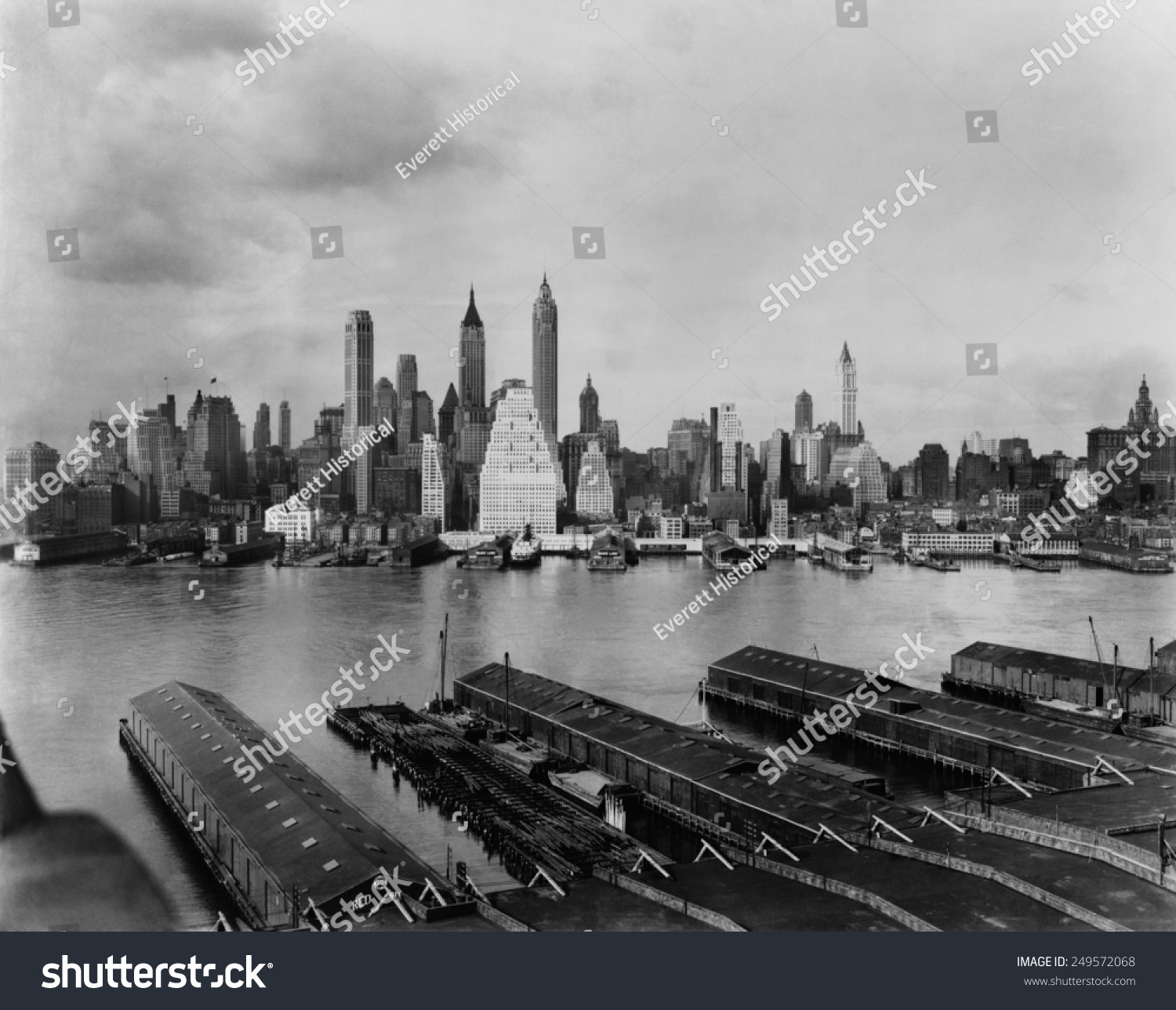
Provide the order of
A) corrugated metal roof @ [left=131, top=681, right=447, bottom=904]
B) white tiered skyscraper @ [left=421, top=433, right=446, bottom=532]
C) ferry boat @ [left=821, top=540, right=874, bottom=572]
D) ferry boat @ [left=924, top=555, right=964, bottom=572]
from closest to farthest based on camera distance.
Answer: corrugated metal roof @ [left=131, top=681, right=447, bottom=904] < ferry boat @ [left=821, top=540, right=874, bottom=572] < ferry boat @ [left=924, top=555, right=964, bottom=572] < white tiered skyscraper @ [left=421, top=433, right=446, bottom=532]

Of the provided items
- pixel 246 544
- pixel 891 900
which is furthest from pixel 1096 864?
pixel 246 544

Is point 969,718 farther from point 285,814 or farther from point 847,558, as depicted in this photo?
point 847,558

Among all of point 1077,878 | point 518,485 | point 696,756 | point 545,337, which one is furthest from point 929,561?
point 1077,878

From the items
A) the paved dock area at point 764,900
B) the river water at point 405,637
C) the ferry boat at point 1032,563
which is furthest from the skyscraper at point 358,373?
the ferry boat at point 1032,563

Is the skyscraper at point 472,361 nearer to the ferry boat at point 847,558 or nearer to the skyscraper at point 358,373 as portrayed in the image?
the skyscraper at point 358,373

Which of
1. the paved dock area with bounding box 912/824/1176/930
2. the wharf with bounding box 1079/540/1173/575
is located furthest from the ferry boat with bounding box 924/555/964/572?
the paved dock area with bounding box 912/824/1176/930

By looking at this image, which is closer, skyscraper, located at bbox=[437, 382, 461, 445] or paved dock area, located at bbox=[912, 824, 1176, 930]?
paved dock area, located at bbox=[912, 824, 1176, 930]

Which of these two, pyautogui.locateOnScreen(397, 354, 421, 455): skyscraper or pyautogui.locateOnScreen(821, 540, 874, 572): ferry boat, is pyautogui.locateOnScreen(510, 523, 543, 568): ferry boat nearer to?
pyautogui.locateOnScreen(397, 354, 421, 455): skyscraper
